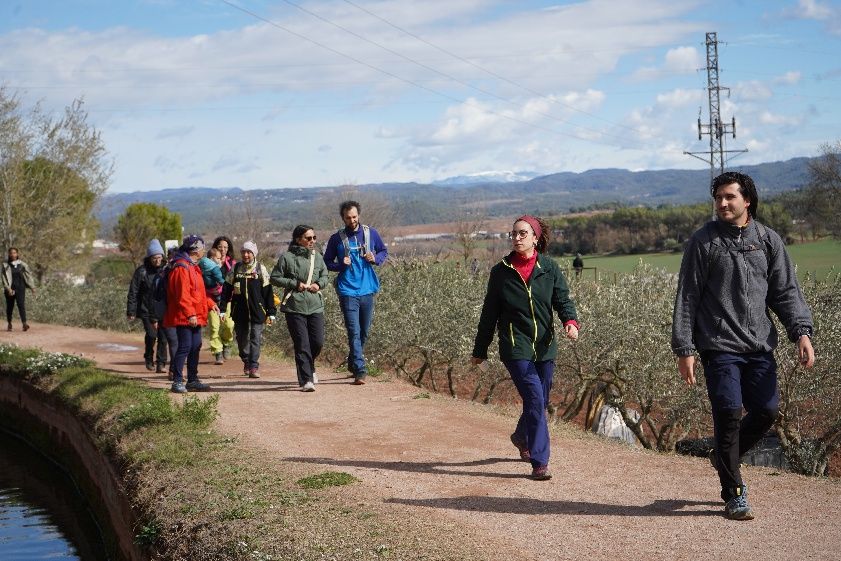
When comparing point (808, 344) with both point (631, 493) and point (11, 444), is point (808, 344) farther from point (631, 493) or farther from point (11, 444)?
point (11, 444)

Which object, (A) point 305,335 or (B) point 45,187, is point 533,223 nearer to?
(A) point 305,335

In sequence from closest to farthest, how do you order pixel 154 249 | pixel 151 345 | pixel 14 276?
pixel 154 249 < pixel 151 345 < pixel 14 276

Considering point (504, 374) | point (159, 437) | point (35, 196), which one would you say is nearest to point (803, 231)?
point (35, 196)

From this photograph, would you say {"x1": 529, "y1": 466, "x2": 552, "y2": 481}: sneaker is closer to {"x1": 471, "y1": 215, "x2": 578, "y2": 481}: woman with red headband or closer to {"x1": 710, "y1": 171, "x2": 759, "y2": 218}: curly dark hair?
{"x1": 471, "y1": 215, "x2": 578, "y2": 481}: woman with red headband

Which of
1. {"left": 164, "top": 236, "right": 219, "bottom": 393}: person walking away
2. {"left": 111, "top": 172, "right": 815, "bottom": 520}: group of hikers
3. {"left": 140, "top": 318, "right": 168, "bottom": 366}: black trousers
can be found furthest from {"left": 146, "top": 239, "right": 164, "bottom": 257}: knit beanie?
{"left": 111, "top": 172, "right": 815, "bottom": 520}: group of hikers

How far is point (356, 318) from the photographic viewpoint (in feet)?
43.3

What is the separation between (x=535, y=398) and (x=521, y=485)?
0.65m

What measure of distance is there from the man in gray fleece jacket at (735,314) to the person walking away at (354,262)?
647 centimetres

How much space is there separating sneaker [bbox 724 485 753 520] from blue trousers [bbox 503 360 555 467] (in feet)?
5.18

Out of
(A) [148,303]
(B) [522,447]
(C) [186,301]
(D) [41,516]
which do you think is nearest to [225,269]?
(A) [148,303]

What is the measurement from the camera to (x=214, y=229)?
97250 millimetres

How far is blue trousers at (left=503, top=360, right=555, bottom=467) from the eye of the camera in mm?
8008

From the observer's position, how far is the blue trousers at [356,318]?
13164 mm

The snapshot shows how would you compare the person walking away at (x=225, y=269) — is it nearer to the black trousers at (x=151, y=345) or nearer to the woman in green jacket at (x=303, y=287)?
the black trousers at (x=151, y=345)
